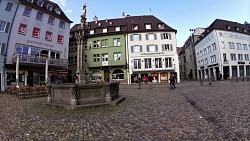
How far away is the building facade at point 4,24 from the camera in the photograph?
858 inches

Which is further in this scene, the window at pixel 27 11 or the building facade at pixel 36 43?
the window at pixel 27 11

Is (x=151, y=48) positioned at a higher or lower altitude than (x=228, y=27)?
lower

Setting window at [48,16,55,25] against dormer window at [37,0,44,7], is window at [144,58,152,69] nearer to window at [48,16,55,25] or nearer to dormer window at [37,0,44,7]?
window at [48,16,55,25]

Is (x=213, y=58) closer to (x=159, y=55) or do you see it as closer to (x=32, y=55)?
(x=159, y=55)

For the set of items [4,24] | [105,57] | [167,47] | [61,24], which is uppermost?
[61,24]

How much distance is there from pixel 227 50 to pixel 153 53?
2062 cm

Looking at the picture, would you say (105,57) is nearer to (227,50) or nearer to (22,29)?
(22,29)

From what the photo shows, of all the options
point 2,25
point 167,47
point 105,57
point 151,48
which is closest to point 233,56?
point 167,47

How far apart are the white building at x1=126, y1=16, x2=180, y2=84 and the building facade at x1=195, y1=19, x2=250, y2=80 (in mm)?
11773

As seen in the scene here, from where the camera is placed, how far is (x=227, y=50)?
4081 centimetres

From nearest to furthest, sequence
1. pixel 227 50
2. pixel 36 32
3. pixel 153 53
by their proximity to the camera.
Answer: pixel 36 32, pixel 153 53, pixel 227 50

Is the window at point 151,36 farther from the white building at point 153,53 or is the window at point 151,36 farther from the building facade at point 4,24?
the building facade at point 4,24

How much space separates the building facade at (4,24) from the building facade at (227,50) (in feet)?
130

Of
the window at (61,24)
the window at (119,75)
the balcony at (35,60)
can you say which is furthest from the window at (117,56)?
the window at (61,24)
